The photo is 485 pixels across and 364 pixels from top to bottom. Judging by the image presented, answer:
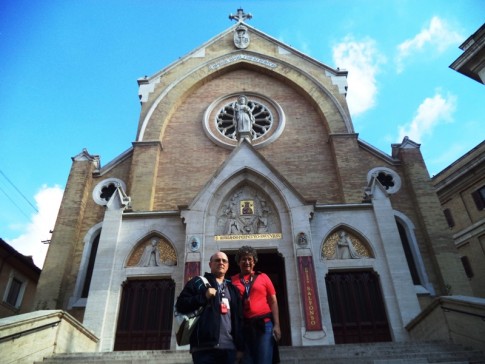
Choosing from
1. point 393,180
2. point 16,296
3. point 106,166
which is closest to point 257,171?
point 393,180

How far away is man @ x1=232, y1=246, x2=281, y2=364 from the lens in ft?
13.8

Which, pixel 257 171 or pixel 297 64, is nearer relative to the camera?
pixel 257 171

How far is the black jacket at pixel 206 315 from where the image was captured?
146 inches

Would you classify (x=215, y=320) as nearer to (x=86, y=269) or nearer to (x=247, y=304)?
(x=247, y=304)

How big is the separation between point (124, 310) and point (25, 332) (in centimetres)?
455

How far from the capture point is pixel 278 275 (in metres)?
13.0

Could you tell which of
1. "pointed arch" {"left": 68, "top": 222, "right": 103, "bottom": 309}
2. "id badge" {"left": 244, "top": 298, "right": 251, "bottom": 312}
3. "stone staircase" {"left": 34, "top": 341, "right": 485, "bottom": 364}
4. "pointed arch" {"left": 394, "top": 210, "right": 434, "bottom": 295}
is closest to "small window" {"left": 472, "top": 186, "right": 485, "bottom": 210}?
"pointed arch" {"left": 394, "top": 210, "right": 434, "bottom": 295}

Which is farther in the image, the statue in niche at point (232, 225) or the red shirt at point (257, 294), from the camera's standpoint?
the statue in niche at point (232, 225)

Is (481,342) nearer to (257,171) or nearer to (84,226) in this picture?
(257,171)

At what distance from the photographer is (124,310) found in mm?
11211

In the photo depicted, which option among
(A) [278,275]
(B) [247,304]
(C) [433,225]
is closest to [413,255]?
(C) [433,225]

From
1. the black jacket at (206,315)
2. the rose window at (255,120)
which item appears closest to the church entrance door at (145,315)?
the black jacket at (206,315)

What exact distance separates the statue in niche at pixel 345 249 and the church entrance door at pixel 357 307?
20.0 inches

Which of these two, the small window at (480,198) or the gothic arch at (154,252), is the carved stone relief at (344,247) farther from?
the small window at (480,198)
